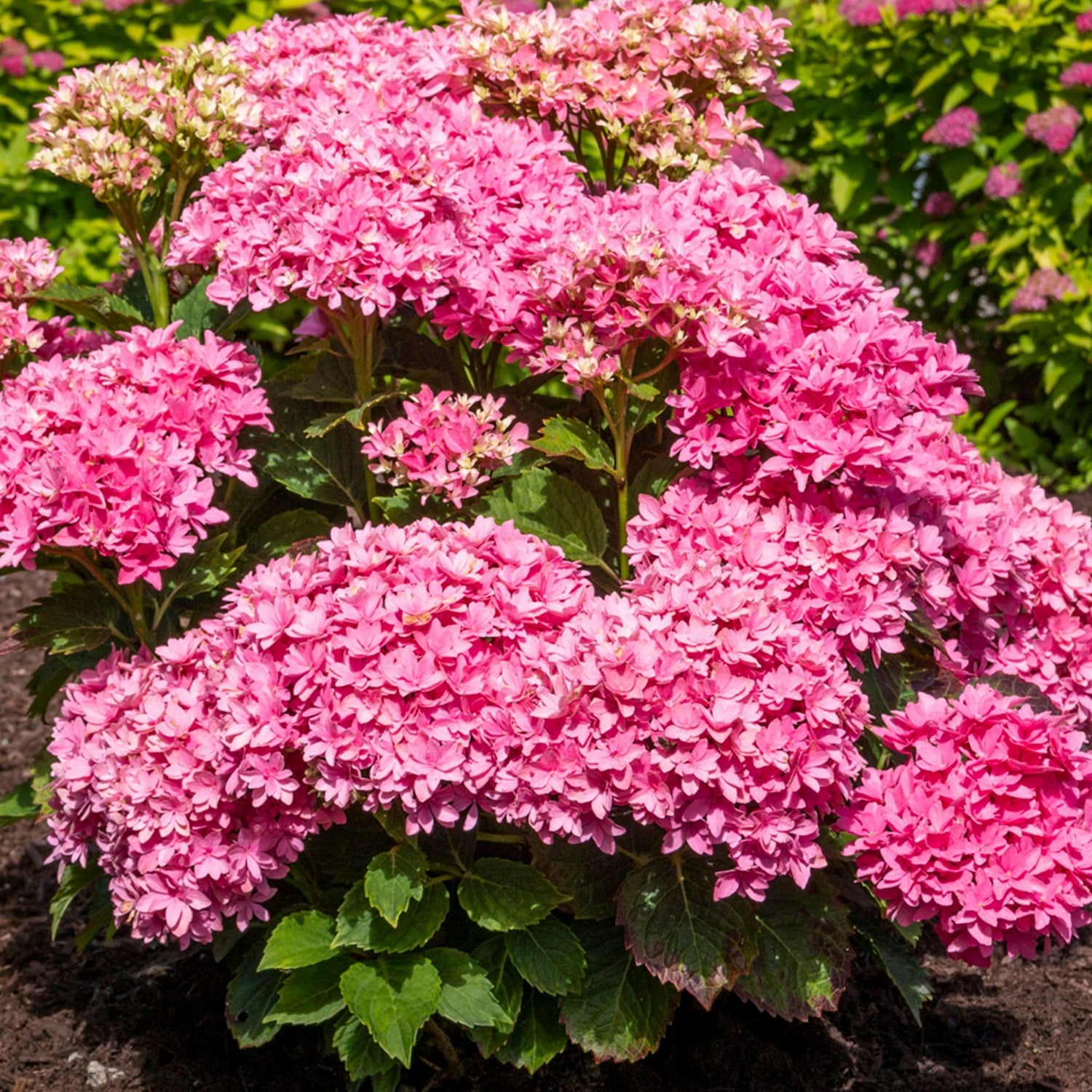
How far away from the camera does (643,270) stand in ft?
7.84

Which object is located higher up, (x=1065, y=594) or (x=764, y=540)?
(x=764, y=540)

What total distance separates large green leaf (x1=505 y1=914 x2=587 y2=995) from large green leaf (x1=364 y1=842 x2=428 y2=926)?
0.20 meters

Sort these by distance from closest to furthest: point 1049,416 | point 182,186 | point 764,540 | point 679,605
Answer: point 679,605 < point 764,540 < point 182,186 < point 1049,416

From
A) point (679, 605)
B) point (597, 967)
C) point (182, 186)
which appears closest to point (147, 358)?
point (182, 186)

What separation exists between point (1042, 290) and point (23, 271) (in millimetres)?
4005

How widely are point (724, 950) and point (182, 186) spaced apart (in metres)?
1.74

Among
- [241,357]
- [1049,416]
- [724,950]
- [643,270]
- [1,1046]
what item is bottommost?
[1049,416]

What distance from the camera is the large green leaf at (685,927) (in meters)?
2.30

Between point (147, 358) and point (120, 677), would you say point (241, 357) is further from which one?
point (120, 677)

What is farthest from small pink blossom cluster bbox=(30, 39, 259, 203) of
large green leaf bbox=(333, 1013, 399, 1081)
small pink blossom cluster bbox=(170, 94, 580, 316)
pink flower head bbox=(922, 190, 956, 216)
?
pink flower head bbox=(922, 190, 956, 216)

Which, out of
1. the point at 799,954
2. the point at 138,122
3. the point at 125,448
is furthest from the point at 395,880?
the point at 138,122

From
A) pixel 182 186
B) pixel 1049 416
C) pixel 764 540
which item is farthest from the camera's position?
pixel 1049 416

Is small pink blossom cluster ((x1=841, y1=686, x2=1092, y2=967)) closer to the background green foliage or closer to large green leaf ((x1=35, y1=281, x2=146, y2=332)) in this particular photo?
large green leaf ((x1=35, y1=281, x2=146, y2=332))

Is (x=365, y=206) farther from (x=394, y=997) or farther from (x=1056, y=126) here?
(x=1056, y=126)
